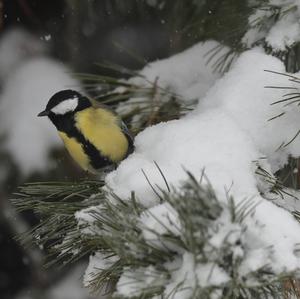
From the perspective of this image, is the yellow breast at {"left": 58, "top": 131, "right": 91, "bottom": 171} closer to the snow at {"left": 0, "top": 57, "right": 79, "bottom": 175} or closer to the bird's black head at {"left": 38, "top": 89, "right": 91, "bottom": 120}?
the bird's black head at {"left": 38, "top": 89, "right": 91, "bottom": 120}

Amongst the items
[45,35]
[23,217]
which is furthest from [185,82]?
[23,217]

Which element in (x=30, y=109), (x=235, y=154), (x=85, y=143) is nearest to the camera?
(x=235, y=154)

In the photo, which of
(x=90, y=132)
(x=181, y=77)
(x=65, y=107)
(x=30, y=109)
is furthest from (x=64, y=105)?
(x=30, y=109)

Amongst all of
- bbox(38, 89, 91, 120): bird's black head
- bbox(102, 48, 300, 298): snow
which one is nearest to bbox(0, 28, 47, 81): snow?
bbox(38, 89, 91, 120): bird's black head

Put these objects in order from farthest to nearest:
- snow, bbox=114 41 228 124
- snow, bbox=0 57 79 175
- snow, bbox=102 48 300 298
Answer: snow, bbox=0 57 79 175, snow, bbox=114 41 228 124, snow, bbox=102 48 300 298

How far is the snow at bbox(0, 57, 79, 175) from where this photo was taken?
2396mm

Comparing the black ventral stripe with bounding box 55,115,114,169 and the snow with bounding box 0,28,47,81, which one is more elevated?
the snow with bounding box 0,28,47,81

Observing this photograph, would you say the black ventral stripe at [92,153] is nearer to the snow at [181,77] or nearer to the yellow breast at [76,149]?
the yellow breast at [76,149]

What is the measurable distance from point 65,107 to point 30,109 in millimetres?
559

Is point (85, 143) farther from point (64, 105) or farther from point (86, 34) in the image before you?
point (86, 34)

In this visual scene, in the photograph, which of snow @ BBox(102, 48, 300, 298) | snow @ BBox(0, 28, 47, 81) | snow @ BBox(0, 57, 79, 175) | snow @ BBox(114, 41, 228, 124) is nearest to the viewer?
snow @ BBox(102, 48, 300, 298)

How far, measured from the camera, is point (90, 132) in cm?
199

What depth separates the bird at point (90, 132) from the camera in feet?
6.49

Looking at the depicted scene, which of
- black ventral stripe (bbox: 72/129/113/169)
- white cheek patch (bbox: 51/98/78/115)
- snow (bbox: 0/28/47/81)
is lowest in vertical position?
black ventral stripe (bbox: 72/129/113/169)
